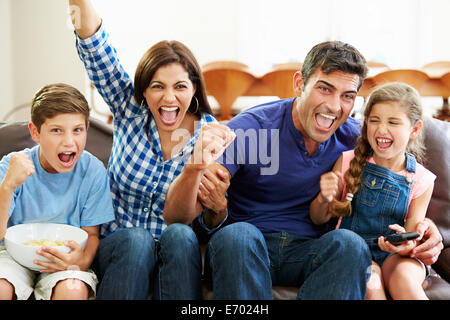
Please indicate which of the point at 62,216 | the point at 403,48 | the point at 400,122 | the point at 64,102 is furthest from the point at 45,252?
the point at 403,48

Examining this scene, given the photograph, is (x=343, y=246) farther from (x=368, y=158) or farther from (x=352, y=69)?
(x=352, y=69)

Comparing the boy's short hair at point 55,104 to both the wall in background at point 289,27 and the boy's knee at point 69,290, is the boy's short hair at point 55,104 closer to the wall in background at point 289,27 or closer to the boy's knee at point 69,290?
the boy's knee at point 69,290

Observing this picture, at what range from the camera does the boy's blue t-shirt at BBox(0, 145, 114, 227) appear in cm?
145

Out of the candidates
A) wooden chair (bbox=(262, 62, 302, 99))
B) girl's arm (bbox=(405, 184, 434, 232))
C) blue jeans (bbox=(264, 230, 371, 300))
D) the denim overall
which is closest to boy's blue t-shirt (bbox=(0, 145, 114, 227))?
blue jeans (bbox=(264, 230, 371, 300))

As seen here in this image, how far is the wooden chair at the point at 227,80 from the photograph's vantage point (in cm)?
323

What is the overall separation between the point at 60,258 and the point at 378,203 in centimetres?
92

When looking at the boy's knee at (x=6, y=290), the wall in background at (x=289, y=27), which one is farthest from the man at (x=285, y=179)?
the wall in background at (x=289, y=27)

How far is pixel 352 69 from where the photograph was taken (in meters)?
1.50

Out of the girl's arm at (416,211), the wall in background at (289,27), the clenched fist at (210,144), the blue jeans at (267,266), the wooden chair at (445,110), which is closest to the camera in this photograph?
the blue jeans at (267,266)

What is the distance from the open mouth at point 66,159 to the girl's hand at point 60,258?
0.24m

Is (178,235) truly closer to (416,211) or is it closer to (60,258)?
(60,258)

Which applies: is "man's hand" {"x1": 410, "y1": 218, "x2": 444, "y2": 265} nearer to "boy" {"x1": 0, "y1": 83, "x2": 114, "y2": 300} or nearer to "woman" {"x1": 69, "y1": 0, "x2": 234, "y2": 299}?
"woman" {"x1": 69, "y1": 0, "x2": 234, "y2": 299}

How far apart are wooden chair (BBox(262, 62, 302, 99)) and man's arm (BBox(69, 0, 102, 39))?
172cm
